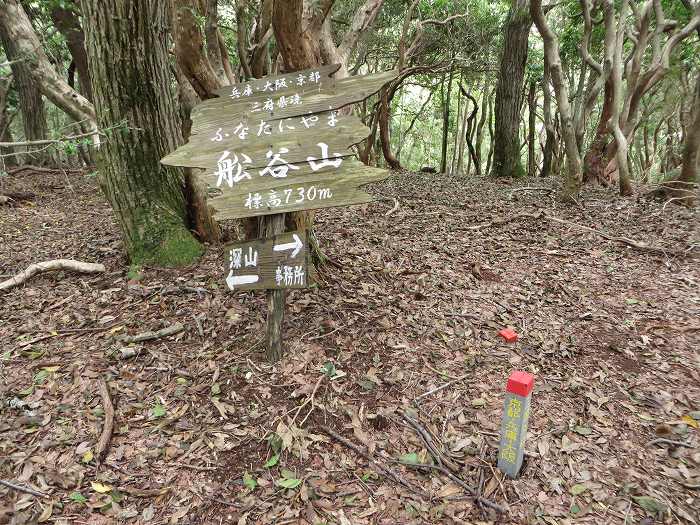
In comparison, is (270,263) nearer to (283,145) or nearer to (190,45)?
(283,145)

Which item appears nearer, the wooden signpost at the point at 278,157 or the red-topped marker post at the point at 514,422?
the red-topped marker post at the point at 514,422

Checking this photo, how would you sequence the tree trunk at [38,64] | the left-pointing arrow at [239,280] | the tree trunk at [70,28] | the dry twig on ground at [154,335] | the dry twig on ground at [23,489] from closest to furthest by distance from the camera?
the dry twig on ground at [23,489] → the left-pointing arrow at [239,280] → the dry twig on ground at [154,335] → the tree trunk at [38,64] → the tree trunk at [70,28]

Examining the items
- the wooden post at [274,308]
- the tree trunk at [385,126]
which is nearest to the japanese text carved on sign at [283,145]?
the wooden post at [274,308]

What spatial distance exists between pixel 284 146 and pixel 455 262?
3076 mm

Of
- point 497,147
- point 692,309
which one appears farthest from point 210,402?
point 497,147

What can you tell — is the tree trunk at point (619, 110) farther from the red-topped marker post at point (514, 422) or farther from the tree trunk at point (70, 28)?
the tree trunk at point (70, 28)

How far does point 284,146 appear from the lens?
3.07 meters

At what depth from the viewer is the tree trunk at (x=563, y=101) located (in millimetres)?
6562

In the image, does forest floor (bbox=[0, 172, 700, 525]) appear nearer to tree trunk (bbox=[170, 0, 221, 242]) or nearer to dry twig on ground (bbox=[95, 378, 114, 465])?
dry twig on ground (bbox=[95, 378, 114, 465])

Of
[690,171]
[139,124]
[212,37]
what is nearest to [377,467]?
[139,124]

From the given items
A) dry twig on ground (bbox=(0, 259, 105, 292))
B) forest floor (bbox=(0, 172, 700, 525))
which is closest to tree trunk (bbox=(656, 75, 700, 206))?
forest floor (bbox=(0, 172, 700, 525))

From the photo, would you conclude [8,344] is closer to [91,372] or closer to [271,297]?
[91,372]

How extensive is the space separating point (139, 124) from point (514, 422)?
4428mm

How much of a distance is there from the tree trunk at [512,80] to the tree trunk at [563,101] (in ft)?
7.74
